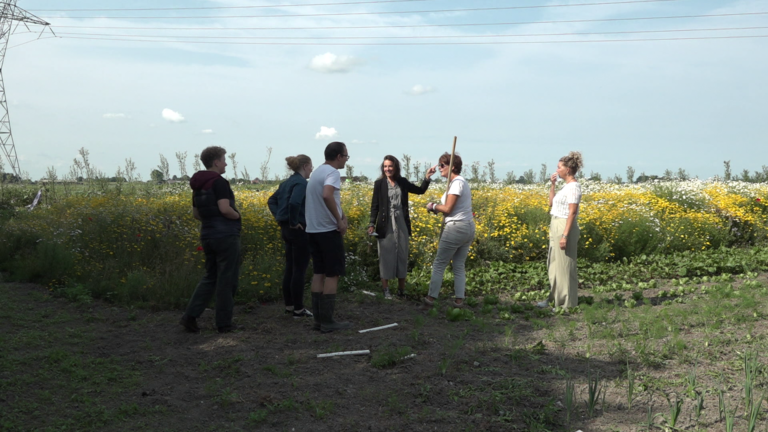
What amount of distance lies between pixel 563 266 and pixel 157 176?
47.4 feet

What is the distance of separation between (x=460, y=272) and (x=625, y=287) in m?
3.16

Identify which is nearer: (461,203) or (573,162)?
(573,162)

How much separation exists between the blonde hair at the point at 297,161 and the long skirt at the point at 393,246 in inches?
58.5

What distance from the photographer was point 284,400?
452 centimetres

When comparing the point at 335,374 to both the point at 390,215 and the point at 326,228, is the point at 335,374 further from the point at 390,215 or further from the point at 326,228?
the point at 390,215

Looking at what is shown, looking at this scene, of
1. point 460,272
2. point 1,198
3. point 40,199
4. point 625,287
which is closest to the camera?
point 460,272

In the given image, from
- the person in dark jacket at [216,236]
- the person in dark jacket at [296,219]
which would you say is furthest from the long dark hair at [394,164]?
the person in dark jacket at [216,236]

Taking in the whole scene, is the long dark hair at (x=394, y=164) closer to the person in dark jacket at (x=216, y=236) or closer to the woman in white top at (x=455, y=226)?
the woman in white top at (x=455, y=226)

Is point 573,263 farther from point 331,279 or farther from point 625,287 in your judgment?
point 331,279

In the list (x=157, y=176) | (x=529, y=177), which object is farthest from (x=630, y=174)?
(x=157, y=176)

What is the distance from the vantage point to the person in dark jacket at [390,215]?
7.77 metres

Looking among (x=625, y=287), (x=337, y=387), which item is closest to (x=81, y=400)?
(x=337, y=387)

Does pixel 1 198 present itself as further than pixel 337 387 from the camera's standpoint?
Yes

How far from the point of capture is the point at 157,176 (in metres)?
18.4
